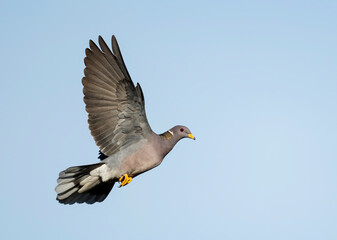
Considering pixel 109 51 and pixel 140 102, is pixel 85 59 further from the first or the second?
pixel 140 102

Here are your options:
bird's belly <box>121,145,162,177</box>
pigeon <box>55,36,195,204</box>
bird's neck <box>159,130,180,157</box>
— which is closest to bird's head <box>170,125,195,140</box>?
bird's neck <box>159,130,180,157</box>

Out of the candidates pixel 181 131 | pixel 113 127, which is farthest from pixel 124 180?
pixel 181 131

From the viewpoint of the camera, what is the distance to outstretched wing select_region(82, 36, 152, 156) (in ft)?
29.6

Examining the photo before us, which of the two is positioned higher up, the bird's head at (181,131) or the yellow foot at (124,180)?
the bird's head at (181,131)

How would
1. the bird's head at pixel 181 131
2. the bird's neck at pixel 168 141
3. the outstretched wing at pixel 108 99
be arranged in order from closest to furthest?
the outstretched wing at pixel 108 99
the bird's neck at pixel 168 141
the bird's head at pixel 181 131

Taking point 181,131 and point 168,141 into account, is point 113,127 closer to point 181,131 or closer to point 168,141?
point 168,141

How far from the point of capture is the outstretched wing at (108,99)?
9.03 m

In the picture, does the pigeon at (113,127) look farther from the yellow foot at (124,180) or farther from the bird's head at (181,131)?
the bird's head at (181,131)

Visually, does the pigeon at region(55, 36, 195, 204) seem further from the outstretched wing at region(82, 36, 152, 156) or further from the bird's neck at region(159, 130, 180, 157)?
the bird's neck at region(159, 130, 180, 157)

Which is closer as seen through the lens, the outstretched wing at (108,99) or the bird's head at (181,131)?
the outstretched wing at (108,99)

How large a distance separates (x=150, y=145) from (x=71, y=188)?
173cm

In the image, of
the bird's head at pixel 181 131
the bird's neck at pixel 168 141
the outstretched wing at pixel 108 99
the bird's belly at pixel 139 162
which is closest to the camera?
the outstretched wing at pixel 108 99

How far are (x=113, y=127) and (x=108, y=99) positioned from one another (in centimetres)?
53

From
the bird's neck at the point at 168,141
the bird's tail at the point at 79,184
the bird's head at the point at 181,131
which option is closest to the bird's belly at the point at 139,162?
the bird's neck at the point at 168,141
